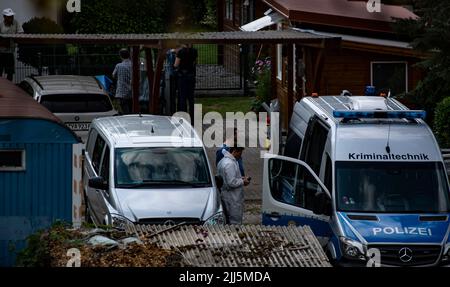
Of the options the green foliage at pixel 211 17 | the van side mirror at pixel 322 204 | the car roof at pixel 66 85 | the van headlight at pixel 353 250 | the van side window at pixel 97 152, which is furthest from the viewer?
the green foliage at pixel 211 17

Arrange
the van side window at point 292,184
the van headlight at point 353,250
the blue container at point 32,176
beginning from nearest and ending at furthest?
the van headlight at point 353,250 → the blue container at point 32,176 → the van side window at point 292,184

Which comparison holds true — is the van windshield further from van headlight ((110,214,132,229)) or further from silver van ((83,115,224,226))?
van headlight ((110,214,132,229))

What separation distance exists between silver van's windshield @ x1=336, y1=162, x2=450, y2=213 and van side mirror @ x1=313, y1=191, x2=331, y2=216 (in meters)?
0.15

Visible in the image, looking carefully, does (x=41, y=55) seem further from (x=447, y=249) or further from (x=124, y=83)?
(x=447, y=249)

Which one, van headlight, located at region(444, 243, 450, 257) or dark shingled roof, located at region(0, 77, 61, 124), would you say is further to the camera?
dark shingled roof, located at region(0, 77, 61, 124)

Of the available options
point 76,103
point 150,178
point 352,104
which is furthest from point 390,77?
point 150,178

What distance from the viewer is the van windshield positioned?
23.1 meters

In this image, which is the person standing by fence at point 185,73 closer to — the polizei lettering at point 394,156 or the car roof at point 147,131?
the car roof at point 147,131

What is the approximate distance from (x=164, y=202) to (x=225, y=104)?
16.8 metres

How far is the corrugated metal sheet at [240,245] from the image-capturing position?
10.5m

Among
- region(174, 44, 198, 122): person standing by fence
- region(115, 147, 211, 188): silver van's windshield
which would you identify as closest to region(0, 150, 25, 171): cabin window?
region(115, 147, 211, 188): silver van's windshield

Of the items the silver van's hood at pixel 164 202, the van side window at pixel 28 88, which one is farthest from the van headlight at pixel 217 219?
the van side window at pixel 28 88

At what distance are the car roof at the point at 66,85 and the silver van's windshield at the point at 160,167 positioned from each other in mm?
Result: 6499
